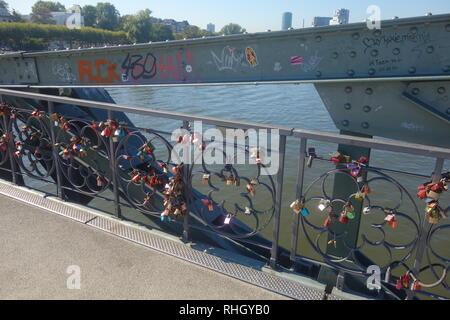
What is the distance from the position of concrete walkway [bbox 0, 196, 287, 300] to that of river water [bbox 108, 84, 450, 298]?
159 cm

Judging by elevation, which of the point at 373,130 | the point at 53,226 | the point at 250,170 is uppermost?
the point at 373,130

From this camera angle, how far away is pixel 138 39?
102375 mm

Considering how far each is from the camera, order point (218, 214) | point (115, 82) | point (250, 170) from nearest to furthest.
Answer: point (115, 82) → point (218, 214) → point (250, 170)

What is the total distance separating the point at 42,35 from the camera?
8181 centimetres

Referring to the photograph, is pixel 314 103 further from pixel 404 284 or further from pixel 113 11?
pixel 113 11

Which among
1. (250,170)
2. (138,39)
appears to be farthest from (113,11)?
(250,170)

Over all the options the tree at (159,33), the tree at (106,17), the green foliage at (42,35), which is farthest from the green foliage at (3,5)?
the tree at (159,33)

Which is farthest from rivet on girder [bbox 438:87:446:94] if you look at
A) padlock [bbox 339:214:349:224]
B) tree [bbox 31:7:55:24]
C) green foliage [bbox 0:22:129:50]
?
tree [bbox 31:7:55:24]

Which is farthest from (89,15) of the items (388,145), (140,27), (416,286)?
(416,286)

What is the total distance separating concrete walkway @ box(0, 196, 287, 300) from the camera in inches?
95.9

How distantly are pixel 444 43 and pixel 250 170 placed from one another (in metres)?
7.60

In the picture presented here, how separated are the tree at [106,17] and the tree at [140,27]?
12701 mm

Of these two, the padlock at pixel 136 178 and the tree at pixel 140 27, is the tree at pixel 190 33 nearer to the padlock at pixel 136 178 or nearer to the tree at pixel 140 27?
the tree at pixel 140 27

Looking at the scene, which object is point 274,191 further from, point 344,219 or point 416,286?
point 416,286
